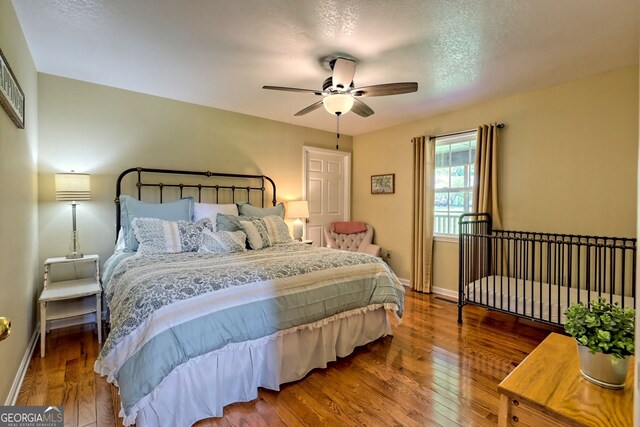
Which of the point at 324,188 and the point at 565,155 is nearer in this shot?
the point at 565,155

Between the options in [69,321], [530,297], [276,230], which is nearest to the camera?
[530,297]

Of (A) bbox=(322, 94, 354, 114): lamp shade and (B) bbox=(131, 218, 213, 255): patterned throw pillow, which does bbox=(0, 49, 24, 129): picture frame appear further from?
(A) bbox=(322, 94, 354, 114): lamp shade

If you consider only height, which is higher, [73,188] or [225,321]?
[73,188]

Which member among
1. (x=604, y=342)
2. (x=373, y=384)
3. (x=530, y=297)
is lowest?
(x=373, y=384)

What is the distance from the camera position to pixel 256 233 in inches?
121

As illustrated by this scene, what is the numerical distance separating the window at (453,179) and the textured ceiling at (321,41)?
83 cm

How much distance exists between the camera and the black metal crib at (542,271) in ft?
8.62

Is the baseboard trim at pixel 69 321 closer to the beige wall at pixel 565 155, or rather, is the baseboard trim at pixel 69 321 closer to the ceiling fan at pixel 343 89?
the ceiling fan at pixel 343 89

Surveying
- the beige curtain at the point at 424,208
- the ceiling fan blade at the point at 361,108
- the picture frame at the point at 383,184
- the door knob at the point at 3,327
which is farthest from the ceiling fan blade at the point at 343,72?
the picture frame at the point at 383,184

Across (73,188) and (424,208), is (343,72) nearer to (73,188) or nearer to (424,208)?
(424,208)

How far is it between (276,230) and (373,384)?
1791mm

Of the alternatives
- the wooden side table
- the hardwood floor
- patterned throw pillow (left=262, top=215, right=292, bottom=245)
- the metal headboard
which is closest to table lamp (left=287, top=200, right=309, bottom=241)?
the metal headboard

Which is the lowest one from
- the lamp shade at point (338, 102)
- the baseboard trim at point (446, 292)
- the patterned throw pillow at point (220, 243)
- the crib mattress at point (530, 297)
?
the baseboard trim at point (446, 292)

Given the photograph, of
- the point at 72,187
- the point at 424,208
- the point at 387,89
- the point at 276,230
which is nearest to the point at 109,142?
the point at 72,187
